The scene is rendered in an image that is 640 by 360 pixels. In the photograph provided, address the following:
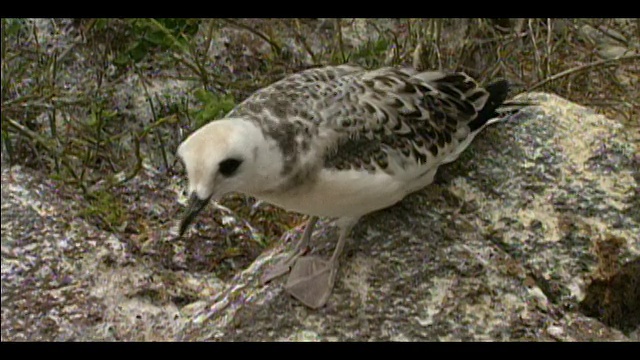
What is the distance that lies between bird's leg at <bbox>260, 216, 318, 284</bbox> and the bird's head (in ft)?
2.55

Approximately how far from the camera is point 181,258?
392 centimetres

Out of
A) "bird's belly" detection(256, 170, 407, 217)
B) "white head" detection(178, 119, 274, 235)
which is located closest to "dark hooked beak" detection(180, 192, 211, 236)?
"white head" detection(178, 119, 274, 235)

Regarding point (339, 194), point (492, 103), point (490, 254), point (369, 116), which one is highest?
point (369, 116)

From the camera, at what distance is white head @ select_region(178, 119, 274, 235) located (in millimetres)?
2580

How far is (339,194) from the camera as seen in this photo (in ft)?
9.68

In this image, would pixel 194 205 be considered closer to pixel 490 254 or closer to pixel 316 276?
pixel 316 276

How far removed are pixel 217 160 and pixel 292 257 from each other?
104 cm

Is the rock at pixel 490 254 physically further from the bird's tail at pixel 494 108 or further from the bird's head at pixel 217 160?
the bird's head at pixel 217 160

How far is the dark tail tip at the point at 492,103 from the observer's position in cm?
360

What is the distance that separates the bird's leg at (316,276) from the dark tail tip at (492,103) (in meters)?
0.80

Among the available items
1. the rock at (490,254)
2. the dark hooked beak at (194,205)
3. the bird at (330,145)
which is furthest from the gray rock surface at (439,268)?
the dark hooked beak at (194,205)

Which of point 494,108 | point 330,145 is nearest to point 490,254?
point 494,108

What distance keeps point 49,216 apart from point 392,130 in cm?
179

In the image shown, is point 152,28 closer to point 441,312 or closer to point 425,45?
point 425,45
